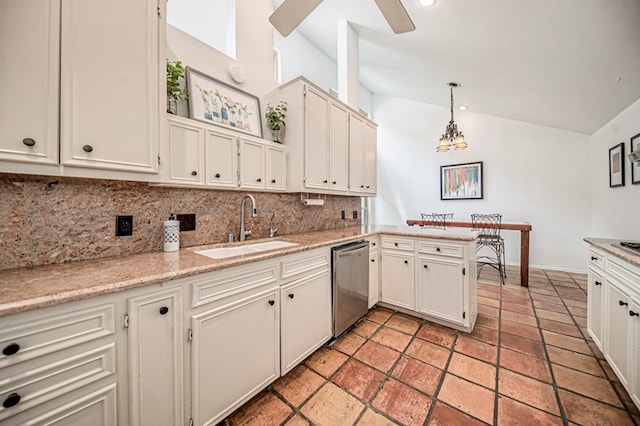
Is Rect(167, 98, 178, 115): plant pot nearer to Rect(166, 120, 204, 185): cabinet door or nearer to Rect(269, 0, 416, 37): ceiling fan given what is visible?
Rect(166, 120, 204, 185): cabinet door

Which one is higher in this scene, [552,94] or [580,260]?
[552,94]

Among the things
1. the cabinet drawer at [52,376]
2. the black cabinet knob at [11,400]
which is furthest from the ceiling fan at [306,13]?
the black cabinet knob at [11,400]

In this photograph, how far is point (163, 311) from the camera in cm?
105

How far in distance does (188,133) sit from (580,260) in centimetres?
594

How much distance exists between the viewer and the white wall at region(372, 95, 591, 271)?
4.11m

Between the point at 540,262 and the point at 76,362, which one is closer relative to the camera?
the point at 76,362


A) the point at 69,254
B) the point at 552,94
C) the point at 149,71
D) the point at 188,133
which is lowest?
the point at 69,254

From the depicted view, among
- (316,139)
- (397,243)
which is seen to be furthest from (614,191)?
(316,139)

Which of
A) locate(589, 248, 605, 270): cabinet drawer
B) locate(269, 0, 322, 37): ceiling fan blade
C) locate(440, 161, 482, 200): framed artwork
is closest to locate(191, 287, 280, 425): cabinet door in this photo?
locate(269, 0, 322, 37): ceiling fan blade

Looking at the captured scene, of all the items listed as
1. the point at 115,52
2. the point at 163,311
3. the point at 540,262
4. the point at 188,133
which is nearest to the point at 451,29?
the point at 188,133

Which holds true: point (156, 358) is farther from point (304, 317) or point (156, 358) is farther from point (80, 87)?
point (80, 87)

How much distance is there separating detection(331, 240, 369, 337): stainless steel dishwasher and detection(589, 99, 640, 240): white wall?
10.1 feet

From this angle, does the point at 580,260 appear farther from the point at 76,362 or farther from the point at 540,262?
the point at 76,362

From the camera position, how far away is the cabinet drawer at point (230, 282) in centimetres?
117
